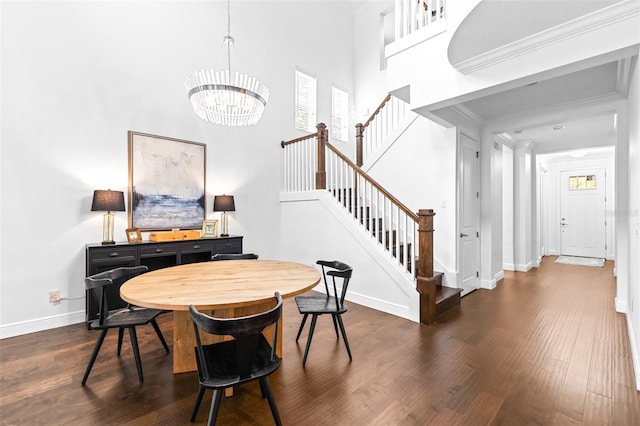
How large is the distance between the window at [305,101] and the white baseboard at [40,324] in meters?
4.75

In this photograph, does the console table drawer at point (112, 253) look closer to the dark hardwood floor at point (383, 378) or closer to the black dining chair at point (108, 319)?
the dark hardwood floor at point (383, 378)

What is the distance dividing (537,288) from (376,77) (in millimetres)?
5528

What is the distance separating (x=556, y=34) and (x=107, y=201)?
4.71 meters

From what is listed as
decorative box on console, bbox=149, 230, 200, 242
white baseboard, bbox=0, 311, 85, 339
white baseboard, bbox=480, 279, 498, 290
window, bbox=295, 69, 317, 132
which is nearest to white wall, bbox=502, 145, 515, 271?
white baseboard, bbox=480, 279, 498, 290

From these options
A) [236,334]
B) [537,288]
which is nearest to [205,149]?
[236,334]

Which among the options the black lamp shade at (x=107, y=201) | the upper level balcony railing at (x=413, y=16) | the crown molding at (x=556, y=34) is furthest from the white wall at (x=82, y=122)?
the crown molding at (x=556, y=34)

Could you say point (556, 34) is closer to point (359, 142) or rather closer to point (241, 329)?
point (241, 329)

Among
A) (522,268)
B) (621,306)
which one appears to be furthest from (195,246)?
(522,268)

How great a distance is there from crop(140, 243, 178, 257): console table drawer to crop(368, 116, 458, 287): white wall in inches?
135

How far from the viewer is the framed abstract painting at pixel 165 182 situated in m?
4.04

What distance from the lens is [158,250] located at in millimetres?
3801

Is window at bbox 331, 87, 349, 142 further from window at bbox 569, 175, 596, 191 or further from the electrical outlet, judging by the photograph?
window at bbox 569, 175, 596, 191

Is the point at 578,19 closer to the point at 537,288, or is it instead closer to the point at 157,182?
the point at 537,288

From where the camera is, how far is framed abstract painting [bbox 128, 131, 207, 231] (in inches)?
159
